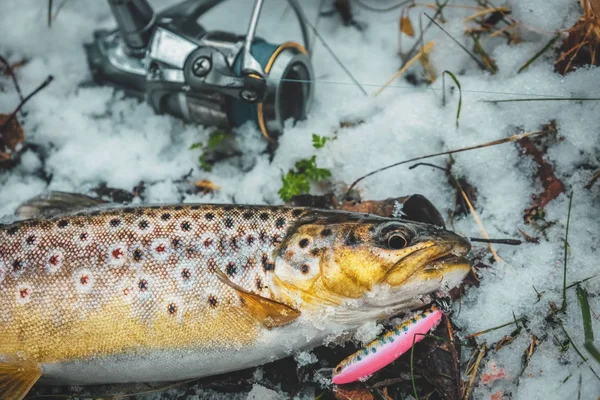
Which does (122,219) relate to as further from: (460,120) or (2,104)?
(460,120)

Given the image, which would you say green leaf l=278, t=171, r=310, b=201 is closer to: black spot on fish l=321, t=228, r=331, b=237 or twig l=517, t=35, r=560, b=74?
black spot on fish l=321, t=228, r=331, b=237

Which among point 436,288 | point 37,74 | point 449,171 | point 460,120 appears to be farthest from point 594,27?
point 37,74

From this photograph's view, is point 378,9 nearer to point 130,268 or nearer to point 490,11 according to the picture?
point 490,11

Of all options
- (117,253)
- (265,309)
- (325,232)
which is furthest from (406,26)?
(117,253)

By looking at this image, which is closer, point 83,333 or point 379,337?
point 83,333

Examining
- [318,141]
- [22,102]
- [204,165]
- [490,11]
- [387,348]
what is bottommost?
[387,348]

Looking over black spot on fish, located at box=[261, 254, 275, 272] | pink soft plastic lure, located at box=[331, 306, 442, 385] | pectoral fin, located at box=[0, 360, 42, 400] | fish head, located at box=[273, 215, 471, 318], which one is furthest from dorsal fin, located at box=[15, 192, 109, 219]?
pink soft plastic lure, located at box=[331, 306, 442, 385]

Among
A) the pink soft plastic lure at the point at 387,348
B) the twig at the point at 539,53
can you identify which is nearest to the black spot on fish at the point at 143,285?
the pink soft plastic lure at the point at 387,348
